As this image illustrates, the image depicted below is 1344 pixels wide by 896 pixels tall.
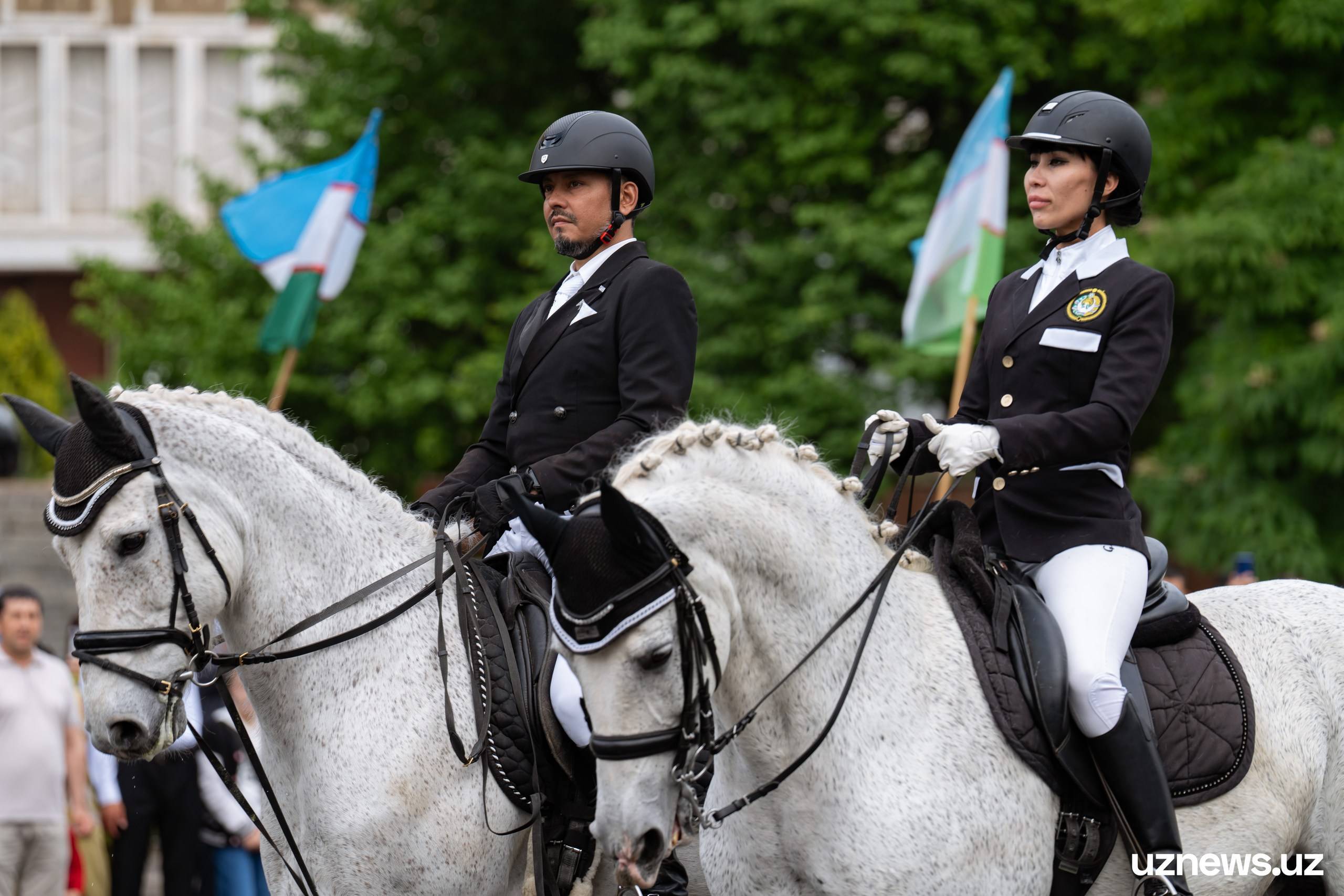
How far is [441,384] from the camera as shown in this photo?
1753 centimetres

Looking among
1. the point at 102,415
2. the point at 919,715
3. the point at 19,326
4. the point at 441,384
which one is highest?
the point at 102,415

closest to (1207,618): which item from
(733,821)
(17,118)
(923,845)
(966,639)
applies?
(966,639)

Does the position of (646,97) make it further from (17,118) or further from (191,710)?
(17,118)

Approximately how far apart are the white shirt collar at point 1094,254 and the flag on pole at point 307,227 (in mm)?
9008

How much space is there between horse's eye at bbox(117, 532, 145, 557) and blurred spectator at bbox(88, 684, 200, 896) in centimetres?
546

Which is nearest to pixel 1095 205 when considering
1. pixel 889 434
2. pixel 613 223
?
pixel 889 434

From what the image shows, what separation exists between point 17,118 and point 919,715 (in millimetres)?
33244

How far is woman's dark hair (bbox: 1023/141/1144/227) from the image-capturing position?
4891mm

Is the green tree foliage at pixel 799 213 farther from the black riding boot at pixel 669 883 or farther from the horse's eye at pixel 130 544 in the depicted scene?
the horse's eye at pixel 130 544

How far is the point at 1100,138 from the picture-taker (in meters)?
4.80

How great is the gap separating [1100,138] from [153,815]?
763cm

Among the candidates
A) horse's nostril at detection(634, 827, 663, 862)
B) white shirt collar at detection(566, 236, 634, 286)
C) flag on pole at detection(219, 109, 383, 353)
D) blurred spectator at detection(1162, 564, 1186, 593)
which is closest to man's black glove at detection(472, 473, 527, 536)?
white shirt collar at detection(566, 236, 634, 286)

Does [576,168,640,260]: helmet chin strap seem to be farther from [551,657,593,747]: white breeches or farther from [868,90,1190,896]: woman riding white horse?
[551,657,593,747]: white breeches

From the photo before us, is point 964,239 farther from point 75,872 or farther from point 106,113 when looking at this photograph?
point 106,113
